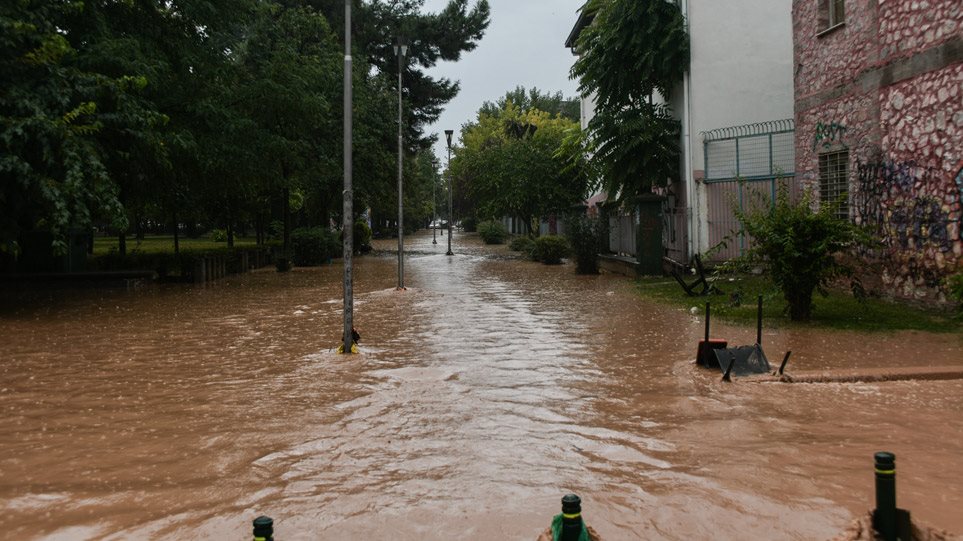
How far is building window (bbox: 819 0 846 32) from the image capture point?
15477 mm

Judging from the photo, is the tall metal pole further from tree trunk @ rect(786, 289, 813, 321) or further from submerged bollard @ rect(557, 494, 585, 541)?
submerged bollard @ rect(557, 494, 585, 541)

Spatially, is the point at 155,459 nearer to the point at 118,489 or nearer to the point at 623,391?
the point at 118,489

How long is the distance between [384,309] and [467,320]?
260 centimetres

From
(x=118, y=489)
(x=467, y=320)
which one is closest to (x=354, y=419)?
(x=118, y=489)

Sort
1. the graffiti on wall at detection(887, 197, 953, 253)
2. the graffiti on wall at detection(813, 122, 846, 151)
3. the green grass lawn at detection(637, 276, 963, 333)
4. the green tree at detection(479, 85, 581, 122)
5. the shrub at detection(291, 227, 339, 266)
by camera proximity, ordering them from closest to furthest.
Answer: the green grass lawn at detection(637, 276, 963, 333) < the graffiti on wall at detection(887, 197, 953, 253) < the graffiti on wall at detection(813, 122, 846, 151) < the shrub at detection(291, 227, 339, 266) < the green tree at detection(479, 85, 581, 122)

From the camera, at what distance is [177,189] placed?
22625mm

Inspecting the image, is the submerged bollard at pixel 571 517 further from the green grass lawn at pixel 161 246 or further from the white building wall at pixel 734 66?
the green grass lawn at pixel 161 246

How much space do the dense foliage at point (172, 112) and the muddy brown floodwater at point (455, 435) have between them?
3.33m

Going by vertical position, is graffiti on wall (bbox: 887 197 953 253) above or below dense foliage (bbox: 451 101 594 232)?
below

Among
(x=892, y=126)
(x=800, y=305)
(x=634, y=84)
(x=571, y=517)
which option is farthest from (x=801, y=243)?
(x=634, y=84)

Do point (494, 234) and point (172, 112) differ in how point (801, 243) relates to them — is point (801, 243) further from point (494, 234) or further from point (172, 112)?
point (494, 234)

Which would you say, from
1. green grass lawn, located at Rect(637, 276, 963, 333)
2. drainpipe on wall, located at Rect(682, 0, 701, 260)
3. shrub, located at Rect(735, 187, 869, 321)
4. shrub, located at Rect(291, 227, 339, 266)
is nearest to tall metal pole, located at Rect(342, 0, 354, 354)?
shrub, located at Rect(735, 187, 869, 321)

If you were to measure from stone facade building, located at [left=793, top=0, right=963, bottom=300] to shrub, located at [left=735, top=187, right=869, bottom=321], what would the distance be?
18.3 inches

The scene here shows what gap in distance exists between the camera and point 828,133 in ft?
50.5
